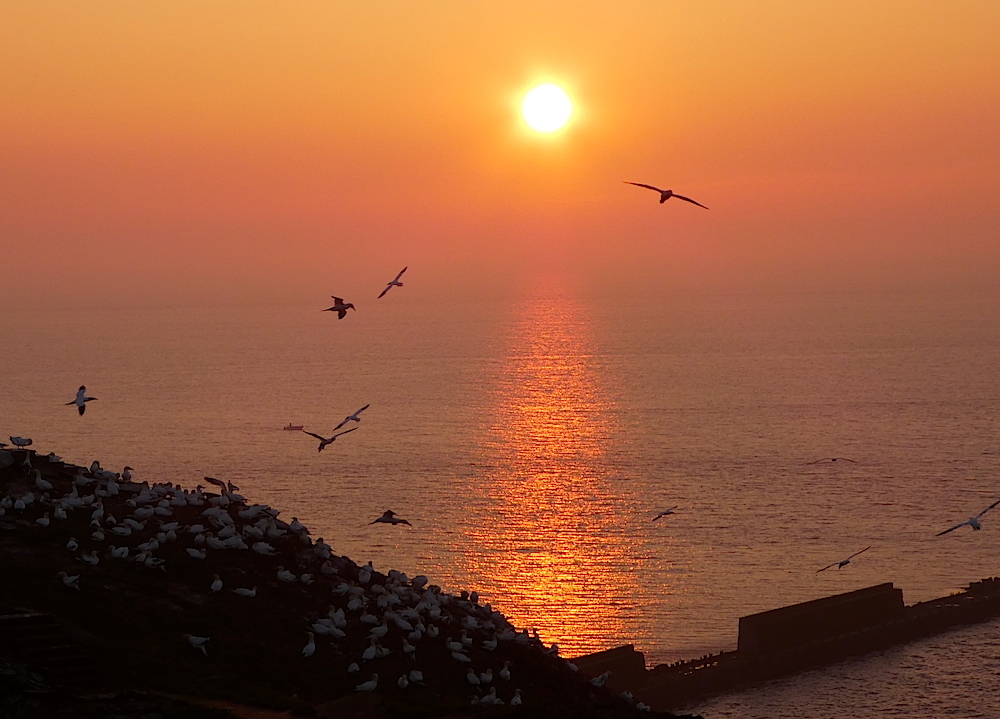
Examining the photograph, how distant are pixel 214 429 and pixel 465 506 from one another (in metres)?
54.7

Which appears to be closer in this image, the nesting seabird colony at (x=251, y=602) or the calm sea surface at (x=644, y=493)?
the nesting seabird colony at (x=251, y=602)

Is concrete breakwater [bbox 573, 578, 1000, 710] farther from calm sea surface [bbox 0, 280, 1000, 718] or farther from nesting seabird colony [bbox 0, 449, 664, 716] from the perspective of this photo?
nesting seabird colony [bbox 0, 449, 664, 716]

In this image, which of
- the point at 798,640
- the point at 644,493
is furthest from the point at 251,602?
the point at 644,493

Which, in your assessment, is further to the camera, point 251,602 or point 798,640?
point 798,640

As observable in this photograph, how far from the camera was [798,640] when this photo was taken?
66.8 metres

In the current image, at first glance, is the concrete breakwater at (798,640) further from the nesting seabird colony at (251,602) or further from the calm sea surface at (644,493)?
the nesting seabird colony at (251,602)

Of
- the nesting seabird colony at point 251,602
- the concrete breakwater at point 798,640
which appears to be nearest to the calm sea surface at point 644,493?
the concrete breakwater at point 798,640

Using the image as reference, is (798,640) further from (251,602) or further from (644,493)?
(644,493)

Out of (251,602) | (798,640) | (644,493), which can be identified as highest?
(644,493)

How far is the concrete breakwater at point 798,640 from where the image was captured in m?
58.8

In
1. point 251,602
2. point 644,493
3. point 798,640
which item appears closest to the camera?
point 251,602

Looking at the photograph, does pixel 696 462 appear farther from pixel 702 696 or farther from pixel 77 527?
pixel 77 527

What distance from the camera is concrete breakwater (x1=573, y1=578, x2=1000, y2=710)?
58750mm

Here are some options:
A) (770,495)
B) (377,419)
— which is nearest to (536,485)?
(770,495)
